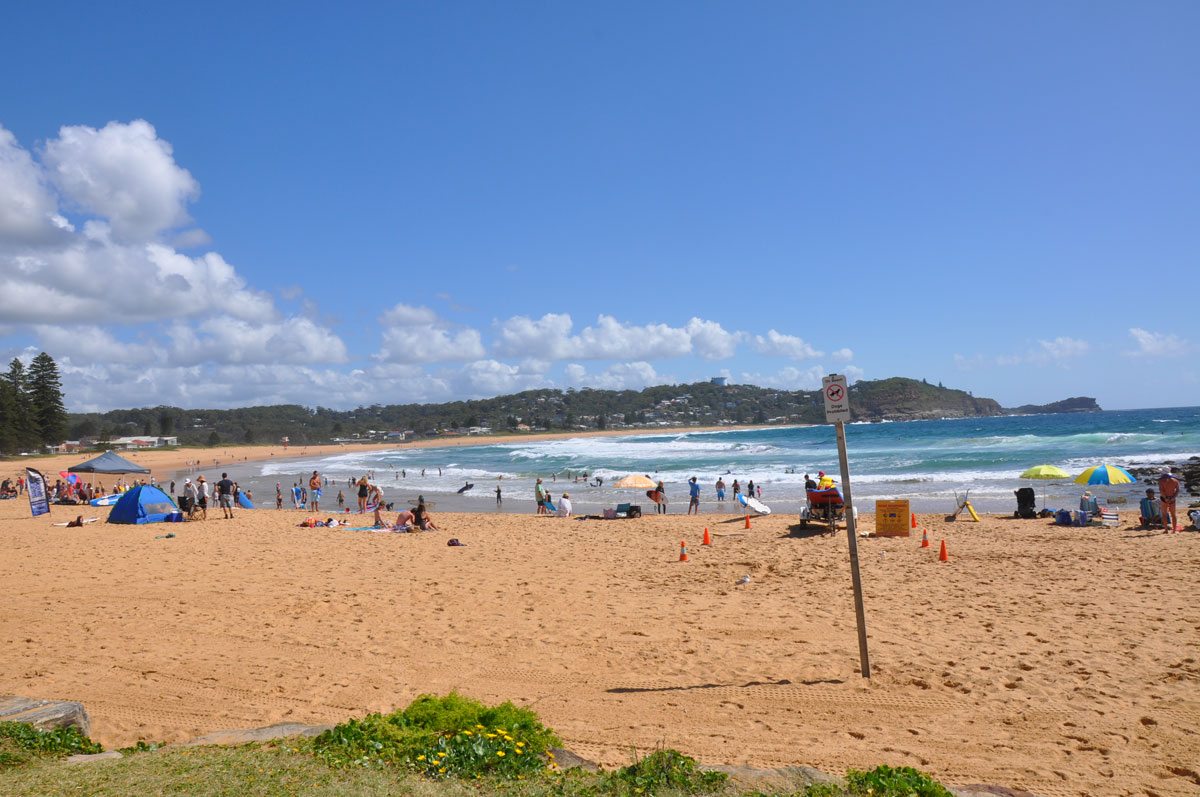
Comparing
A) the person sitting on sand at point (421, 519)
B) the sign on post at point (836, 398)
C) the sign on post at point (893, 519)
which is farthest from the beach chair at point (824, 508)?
the sign on post at point (836, 398)

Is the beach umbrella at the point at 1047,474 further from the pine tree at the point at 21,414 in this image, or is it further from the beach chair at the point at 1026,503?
the pine tree at the point at 21,414

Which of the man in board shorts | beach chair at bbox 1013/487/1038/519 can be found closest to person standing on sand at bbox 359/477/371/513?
beach chair at bbox 1013/487/1038/519

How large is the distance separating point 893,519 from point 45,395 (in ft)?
263

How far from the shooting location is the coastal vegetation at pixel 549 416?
14012 centimetres

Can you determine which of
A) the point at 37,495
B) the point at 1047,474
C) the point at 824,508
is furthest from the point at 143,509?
the point at 1047,474

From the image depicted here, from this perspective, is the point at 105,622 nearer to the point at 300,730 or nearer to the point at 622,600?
the point at 300,730

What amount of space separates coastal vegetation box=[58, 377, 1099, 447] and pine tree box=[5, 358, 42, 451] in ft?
174

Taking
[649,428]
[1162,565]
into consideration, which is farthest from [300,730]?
[649,428]

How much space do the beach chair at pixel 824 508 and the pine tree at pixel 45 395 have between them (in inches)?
3042

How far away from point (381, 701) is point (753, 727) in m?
3.01

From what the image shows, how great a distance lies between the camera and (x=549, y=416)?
7106 inches

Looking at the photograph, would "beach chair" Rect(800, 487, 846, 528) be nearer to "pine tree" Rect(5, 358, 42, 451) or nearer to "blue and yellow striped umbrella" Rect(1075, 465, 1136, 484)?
"blue and yellow striped umbrella" Rect(1075, 465, 1136, 484)

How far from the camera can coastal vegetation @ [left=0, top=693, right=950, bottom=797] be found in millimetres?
3381

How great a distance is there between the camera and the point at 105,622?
26.9ft
